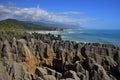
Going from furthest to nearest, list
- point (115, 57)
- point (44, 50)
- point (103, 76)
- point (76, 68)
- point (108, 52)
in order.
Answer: point (44, 50)
point (108, 52)
point (115, 57)
point (76, 68)
point (103, 76)

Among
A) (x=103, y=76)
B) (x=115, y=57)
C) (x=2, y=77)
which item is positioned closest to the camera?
(x=2, y=77)

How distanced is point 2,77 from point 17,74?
1544 millimetres

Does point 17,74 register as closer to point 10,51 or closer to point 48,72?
point 48,72

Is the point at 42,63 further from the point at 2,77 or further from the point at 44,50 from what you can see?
the point at 2,77

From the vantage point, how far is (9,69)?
48.4ft

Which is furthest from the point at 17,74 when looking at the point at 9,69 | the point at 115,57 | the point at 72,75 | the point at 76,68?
the point at 115,57

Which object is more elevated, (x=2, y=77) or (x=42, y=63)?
(x=2, y=77)

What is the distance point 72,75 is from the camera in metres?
14.1

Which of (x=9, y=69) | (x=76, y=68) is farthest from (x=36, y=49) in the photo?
(x=9, y=69)

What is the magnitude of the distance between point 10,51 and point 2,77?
1077 cm

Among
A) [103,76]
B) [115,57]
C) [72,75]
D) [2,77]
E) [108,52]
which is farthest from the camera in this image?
[108,52]

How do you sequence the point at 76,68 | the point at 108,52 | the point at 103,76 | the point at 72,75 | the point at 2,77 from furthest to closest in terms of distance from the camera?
the point at 108,52
the point at 76,68
the point at 103,76
the point at 72,75
the point at 2,77

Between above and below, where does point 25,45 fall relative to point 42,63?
above

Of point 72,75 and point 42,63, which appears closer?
point 72,75
